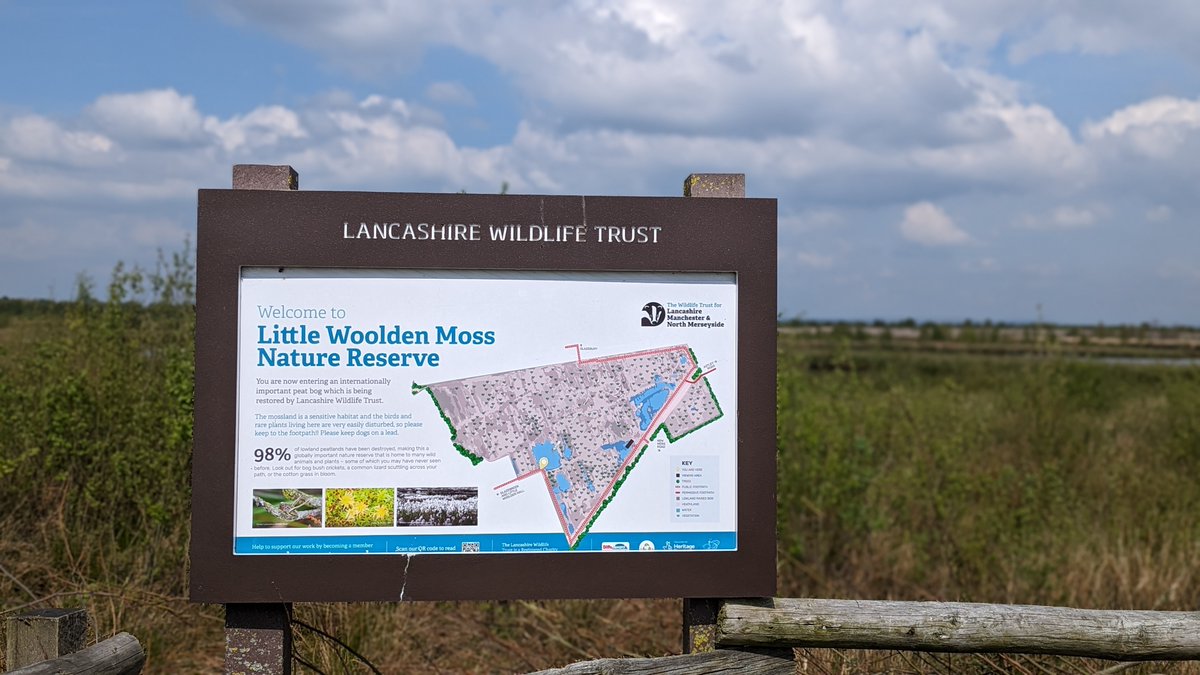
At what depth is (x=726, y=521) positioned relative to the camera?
3.61m

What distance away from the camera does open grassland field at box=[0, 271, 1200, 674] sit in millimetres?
5797

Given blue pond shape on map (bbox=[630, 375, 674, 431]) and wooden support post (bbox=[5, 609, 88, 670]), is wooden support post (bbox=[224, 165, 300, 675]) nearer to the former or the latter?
wooden support post (bbox=[5, 609, 88, 670])

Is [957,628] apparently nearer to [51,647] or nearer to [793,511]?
[51,647]

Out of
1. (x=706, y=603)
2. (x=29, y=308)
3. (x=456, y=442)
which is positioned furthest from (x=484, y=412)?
(x=29, y=308)

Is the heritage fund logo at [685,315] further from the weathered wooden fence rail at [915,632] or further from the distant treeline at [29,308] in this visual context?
the distant treeline at [29,308]

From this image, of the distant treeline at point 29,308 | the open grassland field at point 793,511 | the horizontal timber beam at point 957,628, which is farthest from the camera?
the distant treeline at point 29,308

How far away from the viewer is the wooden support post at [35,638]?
320 centimetres

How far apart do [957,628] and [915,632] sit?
0.59 ft

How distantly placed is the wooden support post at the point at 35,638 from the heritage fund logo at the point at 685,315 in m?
2.29

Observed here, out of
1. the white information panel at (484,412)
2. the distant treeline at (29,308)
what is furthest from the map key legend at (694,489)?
the distant treeline at (29,308)

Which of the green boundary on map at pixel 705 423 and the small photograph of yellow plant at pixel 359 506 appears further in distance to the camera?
the green boundary on map at pixel 705 423

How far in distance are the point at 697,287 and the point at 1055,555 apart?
692 cm

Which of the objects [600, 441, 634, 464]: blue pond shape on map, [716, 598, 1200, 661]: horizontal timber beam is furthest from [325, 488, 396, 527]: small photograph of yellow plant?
[716, 598, 1200, 661]: horizontal timber beam

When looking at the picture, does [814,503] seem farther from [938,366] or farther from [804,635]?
[938,366]
